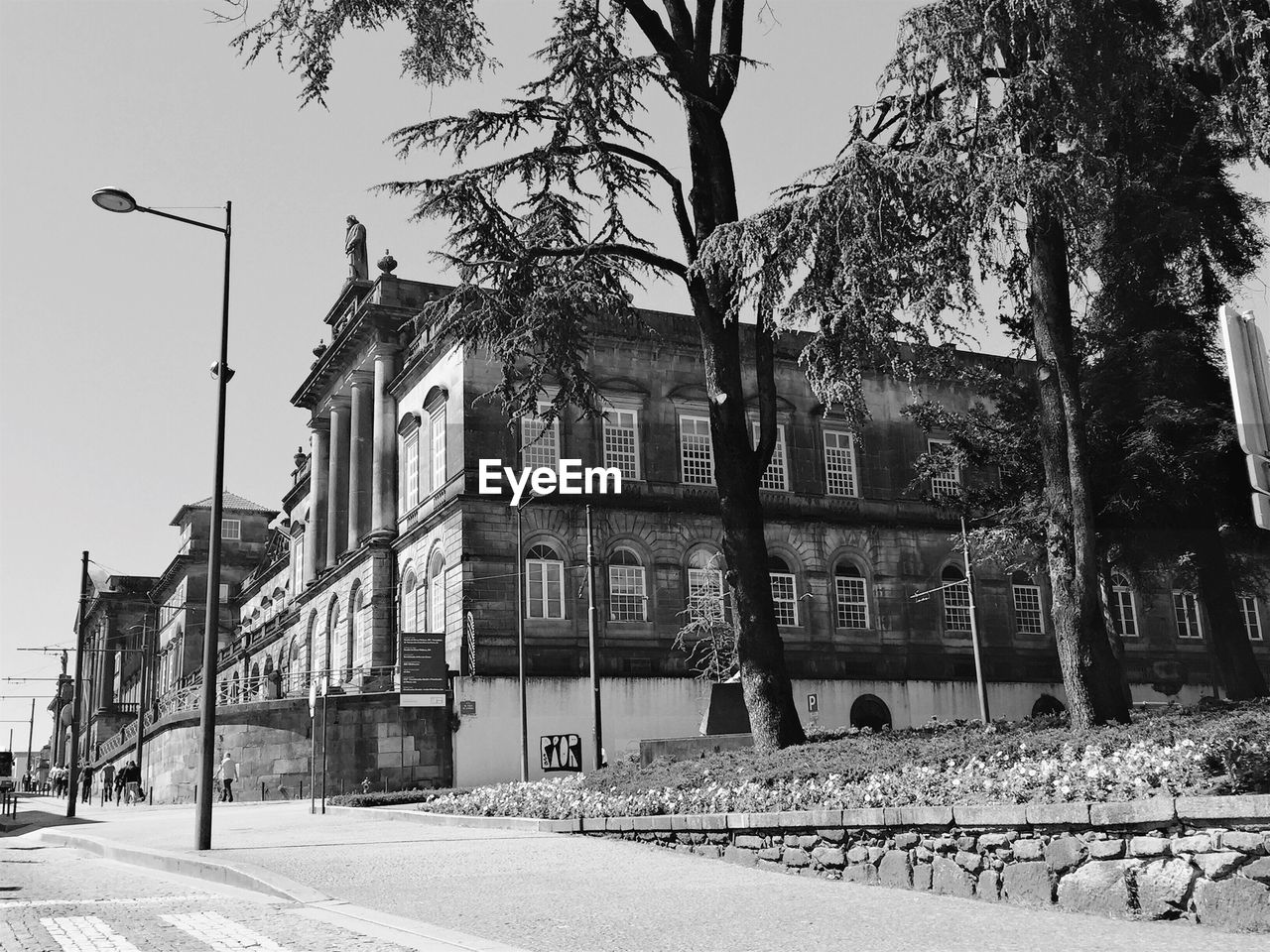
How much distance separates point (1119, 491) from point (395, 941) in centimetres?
1889

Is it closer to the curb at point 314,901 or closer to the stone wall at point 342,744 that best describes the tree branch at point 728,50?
the curb at point 314,901

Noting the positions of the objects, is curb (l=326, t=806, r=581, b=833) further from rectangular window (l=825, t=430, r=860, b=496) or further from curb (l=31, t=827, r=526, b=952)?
rectangular window (l=825, t=430, r=860, b=496)

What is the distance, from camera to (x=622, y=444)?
139 ft

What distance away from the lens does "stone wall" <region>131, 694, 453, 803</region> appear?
36.5 m

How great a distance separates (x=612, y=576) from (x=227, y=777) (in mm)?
12715

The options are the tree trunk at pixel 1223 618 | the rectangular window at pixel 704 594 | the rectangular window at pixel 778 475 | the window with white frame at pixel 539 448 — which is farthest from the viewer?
the rectangular window at pixel 778 475

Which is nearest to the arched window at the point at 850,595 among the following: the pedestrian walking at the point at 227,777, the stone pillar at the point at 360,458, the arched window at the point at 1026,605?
the arched window at the point at 1026,605

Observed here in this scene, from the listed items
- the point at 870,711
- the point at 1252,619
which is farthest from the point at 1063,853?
the point at 1252,619

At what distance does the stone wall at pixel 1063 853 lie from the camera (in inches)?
339

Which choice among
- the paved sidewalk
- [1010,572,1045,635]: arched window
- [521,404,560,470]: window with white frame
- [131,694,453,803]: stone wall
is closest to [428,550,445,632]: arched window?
[521,404,560,470]: window with white frame

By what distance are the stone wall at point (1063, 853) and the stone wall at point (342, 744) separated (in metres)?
25.4

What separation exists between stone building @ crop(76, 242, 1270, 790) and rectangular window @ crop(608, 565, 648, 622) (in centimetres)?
7

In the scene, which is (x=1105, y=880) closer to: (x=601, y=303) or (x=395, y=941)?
(x=395, y=941)

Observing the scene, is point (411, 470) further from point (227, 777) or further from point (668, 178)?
point (668, 178)
